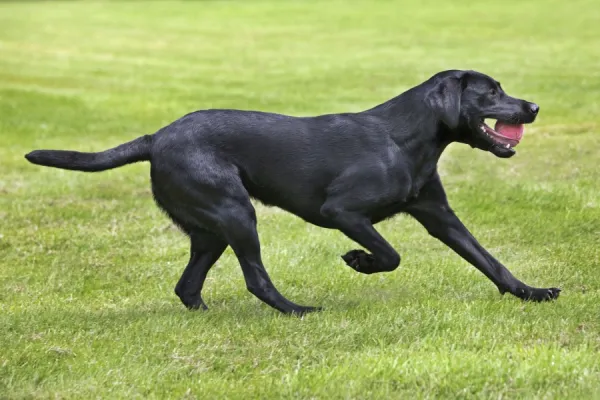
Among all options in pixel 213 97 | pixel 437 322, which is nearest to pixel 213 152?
pixel 437 322

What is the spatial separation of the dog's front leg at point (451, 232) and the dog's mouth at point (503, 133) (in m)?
0.44

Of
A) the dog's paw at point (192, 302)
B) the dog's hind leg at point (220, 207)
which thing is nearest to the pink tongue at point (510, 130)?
the dog's hind leg at point (220, 207)

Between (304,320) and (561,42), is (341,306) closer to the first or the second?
(304,320)

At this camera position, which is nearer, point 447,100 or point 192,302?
point 447,100

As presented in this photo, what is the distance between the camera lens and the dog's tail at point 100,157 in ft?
20.6

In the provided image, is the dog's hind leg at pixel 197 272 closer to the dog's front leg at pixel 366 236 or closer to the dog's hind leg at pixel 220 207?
the dog's hind leg at pixel 220 207

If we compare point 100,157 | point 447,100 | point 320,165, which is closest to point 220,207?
point 320,165

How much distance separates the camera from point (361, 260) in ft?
20.8

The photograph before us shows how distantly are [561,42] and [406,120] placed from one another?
2546 centimetres

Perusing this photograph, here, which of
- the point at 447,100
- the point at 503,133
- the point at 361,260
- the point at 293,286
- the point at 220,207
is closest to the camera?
the point at 220,207

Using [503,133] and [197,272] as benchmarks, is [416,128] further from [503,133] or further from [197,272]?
[197,272]

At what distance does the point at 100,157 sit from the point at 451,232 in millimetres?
2195

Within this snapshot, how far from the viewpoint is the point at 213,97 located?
22.2 metres

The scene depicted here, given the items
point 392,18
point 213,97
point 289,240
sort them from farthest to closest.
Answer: point 392,18, point 213,97, point 289,240
